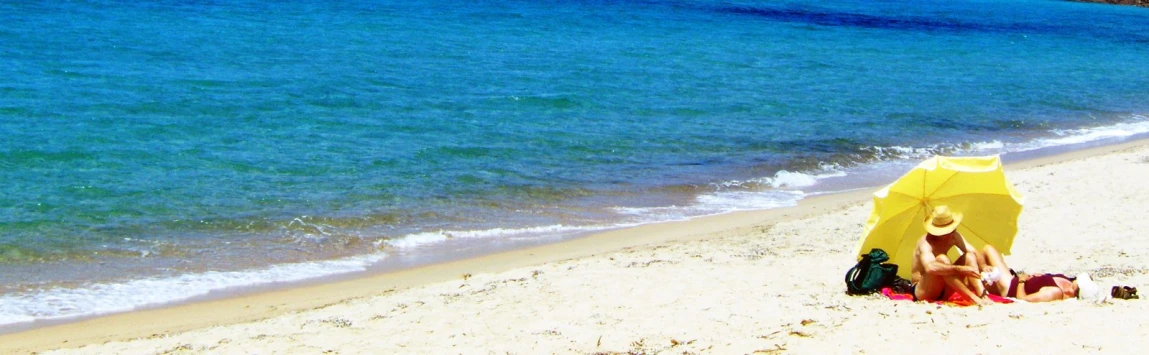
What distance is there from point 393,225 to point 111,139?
633cm

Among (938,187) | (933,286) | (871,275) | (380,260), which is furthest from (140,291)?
(938,187)

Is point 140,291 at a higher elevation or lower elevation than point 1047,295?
lower

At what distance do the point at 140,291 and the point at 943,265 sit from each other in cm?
700

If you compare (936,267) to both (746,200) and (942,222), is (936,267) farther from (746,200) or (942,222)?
(746,200)

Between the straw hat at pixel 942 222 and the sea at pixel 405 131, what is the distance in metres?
5.12

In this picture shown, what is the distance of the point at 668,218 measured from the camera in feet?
42.6

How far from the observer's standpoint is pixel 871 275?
311 inches

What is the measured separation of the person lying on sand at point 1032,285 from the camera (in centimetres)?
741

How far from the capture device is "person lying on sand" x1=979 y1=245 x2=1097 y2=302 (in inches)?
292

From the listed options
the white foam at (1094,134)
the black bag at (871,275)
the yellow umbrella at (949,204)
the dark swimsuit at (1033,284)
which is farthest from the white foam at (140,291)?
the white foam at (1094,134)

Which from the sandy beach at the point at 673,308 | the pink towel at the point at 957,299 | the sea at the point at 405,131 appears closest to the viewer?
the sandy beach at the point at 673,308

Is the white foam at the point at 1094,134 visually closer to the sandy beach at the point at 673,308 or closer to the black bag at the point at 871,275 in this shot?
the sandy beach at the point at 673,308

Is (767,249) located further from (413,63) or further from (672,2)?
(672,2)

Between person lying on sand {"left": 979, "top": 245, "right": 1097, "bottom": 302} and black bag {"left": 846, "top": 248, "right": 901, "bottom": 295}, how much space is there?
2.18 feet
